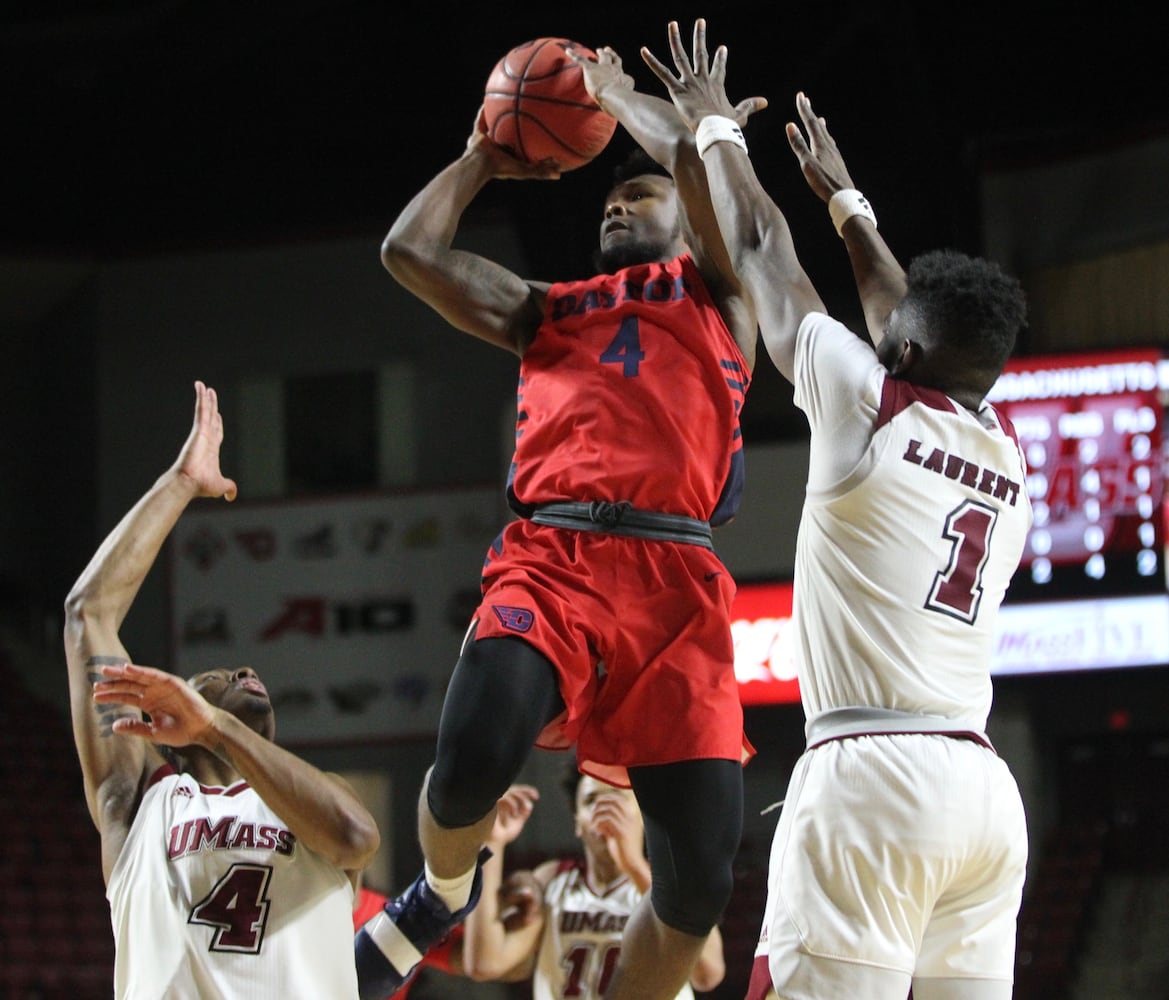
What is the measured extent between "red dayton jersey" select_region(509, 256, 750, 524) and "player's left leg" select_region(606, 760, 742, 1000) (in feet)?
2.10

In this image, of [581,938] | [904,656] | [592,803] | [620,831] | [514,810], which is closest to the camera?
[904,656]

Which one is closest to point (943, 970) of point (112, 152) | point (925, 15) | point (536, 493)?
point (536, 493)

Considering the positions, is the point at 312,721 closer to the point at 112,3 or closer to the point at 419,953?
the point at 112,3

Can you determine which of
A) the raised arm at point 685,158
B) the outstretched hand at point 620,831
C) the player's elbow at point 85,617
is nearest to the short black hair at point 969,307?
the raised arm at point 685,158

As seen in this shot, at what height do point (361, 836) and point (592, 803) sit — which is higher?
point (361, 836)

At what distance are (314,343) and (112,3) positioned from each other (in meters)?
4.03

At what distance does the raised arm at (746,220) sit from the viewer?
11.2ft

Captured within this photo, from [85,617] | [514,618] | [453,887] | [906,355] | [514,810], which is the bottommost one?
→ [514,810]

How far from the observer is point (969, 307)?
319 cm

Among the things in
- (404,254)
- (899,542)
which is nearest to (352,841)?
(404,254)

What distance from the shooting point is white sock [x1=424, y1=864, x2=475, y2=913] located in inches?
163

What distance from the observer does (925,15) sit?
13094mm

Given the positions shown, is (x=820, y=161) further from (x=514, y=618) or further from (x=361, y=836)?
(x=361, y=836)

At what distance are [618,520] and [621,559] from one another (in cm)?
9
